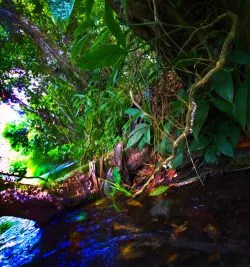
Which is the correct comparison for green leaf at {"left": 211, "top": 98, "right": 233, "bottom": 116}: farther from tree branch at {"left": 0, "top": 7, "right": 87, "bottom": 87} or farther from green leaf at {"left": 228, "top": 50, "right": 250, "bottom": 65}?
tree branch at {"left": 0, "top": 7, "right": 87, "bottom": 87}

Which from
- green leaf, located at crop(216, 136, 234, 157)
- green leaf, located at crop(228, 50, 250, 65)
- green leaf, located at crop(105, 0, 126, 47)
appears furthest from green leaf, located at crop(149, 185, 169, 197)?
green leaf, located at crop(105, 0, 126, 47)

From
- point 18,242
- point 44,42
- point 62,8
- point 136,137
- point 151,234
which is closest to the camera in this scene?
point 62,8

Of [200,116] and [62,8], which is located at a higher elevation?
[62,8]

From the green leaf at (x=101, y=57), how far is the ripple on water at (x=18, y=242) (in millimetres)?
1133

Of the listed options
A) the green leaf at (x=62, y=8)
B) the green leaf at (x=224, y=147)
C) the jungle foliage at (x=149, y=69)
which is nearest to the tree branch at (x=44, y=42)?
the jungle foliage at (x=149, y=69)

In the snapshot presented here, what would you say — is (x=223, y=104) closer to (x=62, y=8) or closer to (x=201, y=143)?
(x=201, y=143)

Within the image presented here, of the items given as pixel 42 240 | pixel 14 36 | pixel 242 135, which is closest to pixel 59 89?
pixel 14 36

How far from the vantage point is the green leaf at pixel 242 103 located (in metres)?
1.59

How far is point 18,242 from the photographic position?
2182 mm

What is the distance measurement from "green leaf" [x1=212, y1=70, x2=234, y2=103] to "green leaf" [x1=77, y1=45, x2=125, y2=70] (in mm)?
479

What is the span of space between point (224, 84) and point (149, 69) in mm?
722

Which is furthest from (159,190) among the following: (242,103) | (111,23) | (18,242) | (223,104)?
(111,23)

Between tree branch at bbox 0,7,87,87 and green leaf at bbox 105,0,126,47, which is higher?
tree branch at bbox 0,7,87,87

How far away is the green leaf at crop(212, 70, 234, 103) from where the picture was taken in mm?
1547
